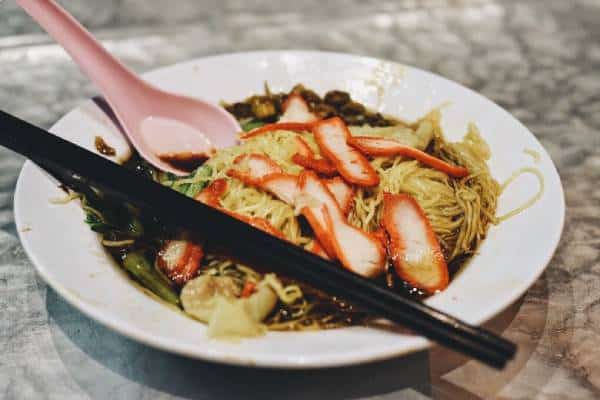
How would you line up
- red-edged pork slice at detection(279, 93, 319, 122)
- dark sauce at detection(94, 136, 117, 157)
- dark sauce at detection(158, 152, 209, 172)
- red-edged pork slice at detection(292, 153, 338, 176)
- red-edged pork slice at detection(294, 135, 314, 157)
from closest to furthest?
red-edged pork slice at detection(292, 153, 338, 176), red-edged pork slice at detection(294, 135, 314, 157), dark sauce at detection(94, 136, 117, 157), dark sauce at detection(158, 152, 209, 172), red-edged pork slice at detection(279, 93, 319, 122)

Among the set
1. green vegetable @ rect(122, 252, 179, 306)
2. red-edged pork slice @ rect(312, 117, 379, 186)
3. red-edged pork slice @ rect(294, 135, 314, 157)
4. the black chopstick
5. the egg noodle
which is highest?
the black chopstick

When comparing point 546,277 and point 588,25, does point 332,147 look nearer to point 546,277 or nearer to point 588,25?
point 546,277

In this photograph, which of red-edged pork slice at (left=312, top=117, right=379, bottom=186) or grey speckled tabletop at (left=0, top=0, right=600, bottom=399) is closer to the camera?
grey speckled tabletop at (left=0, top=0, right=600, bottom=399)

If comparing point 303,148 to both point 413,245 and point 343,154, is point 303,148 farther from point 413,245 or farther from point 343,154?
point 413,245

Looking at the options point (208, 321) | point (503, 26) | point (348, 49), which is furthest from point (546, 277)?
point (503, 26)

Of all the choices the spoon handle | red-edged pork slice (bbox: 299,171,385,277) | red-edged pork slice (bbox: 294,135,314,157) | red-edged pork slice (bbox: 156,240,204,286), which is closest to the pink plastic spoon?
the spoon handle

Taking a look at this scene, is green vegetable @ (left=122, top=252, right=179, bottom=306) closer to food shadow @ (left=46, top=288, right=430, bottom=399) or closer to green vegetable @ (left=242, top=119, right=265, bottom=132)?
food shadow @ (left=46, top=288, right=430, bottom=399)

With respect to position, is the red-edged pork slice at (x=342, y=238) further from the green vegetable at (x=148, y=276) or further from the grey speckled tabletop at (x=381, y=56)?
the green vegetable at (x=148, y=276)
